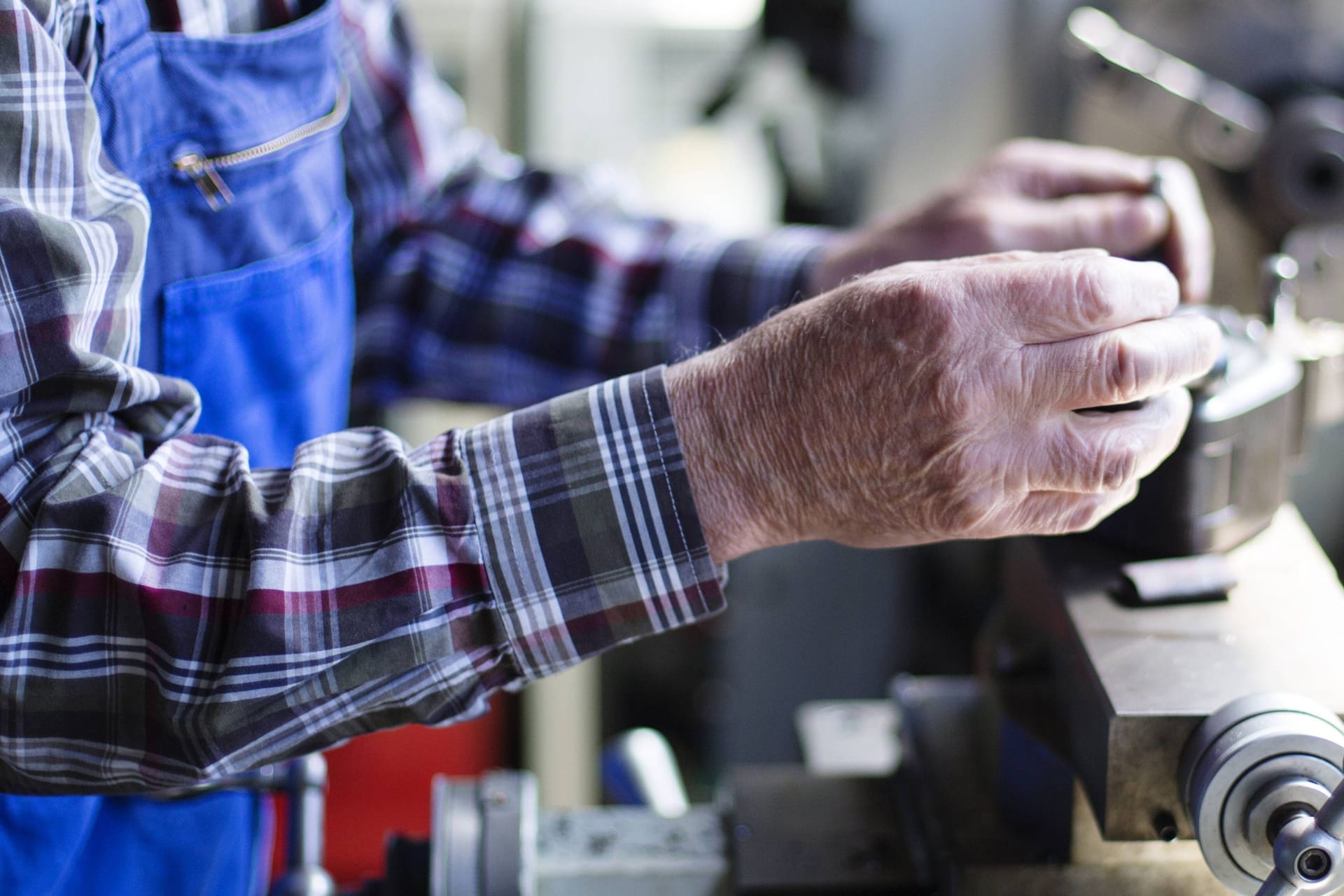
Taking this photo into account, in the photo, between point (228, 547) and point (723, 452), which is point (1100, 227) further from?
point (228, 547)

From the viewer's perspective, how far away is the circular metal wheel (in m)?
0.48

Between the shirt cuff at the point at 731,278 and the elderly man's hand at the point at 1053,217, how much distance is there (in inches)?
1.8

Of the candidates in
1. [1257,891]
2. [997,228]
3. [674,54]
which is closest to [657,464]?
[1257,891]

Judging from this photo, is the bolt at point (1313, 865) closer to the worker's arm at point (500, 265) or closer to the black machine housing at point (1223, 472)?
the black machine housing at point (1223, 472)

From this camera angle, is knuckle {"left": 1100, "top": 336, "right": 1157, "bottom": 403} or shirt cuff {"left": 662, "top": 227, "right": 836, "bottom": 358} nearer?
knuckle {"left": 1100, "top": 336, "right": 1157, "bottom": 403}

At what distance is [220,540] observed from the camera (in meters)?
0.55

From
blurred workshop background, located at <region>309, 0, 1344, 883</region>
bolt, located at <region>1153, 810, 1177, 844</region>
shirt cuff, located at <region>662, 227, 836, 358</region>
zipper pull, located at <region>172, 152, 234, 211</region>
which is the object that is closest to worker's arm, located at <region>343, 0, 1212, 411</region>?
shirt cuff, located at <region>662, 227, 836, 358</region>

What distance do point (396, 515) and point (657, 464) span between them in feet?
0.42

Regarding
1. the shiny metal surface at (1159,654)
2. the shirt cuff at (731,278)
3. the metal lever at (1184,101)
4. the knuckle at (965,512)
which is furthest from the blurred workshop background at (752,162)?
the knuckle at (965,512)

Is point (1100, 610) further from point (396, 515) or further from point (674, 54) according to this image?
point (674, 54)

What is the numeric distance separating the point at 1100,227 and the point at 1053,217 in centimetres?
3

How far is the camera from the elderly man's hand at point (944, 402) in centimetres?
52

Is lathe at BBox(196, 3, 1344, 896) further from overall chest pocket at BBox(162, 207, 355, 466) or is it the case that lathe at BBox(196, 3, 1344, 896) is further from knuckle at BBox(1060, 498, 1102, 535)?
overall chest pocket at BBox(162, 207, 355, 466)

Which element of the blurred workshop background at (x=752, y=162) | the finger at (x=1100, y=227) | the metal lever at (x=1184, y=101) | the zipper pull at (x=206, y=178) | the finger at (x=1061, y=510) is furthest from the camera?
the blurred workshop background at (x=752, y=162)
